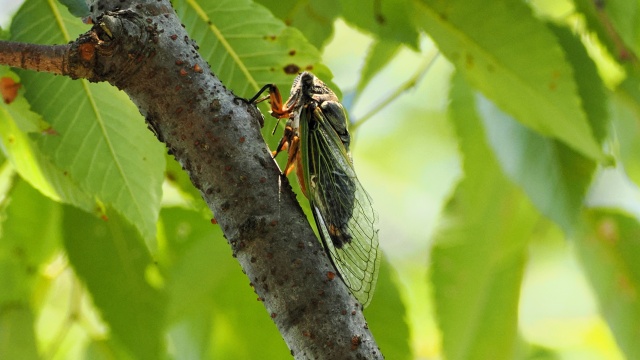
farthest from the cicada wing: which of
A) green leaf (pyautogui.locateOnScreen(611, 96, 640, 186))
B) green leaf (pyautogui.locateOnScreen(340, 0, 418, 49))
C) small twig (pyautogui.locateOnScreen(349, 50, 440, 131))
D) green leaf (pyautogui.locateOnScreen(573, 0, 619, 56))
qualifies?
green leaf (pyautogui.locateOnScreen(611, 96, 640, 186))

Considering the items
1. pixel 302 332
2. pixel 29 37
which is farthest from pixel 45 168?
pixel 302 332

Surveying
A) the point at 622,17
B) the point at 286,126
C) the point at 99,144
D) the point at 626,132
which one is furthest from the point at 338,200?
the point at 626,132

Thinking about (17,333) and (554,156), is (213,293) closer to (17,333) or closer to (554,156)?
(17,333)

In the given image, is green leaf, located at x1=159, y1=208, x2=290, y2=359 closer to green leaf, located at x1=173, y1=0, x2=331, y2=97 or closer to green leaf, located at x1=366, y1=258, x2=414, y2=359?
green leaf, located at x1=366, y1=258, x2=414, y2=359

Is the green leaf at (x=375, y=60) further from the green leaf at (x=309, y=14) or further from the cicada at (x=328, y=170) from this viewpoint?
the cicada at (x=328, y=170)

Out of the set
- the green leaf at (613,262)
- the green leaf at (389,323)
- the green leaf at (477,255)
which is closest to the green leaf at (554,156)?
the green leaf at (477,255)

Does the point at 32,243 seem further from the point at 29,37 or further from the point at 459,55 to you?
the point at 459,55
